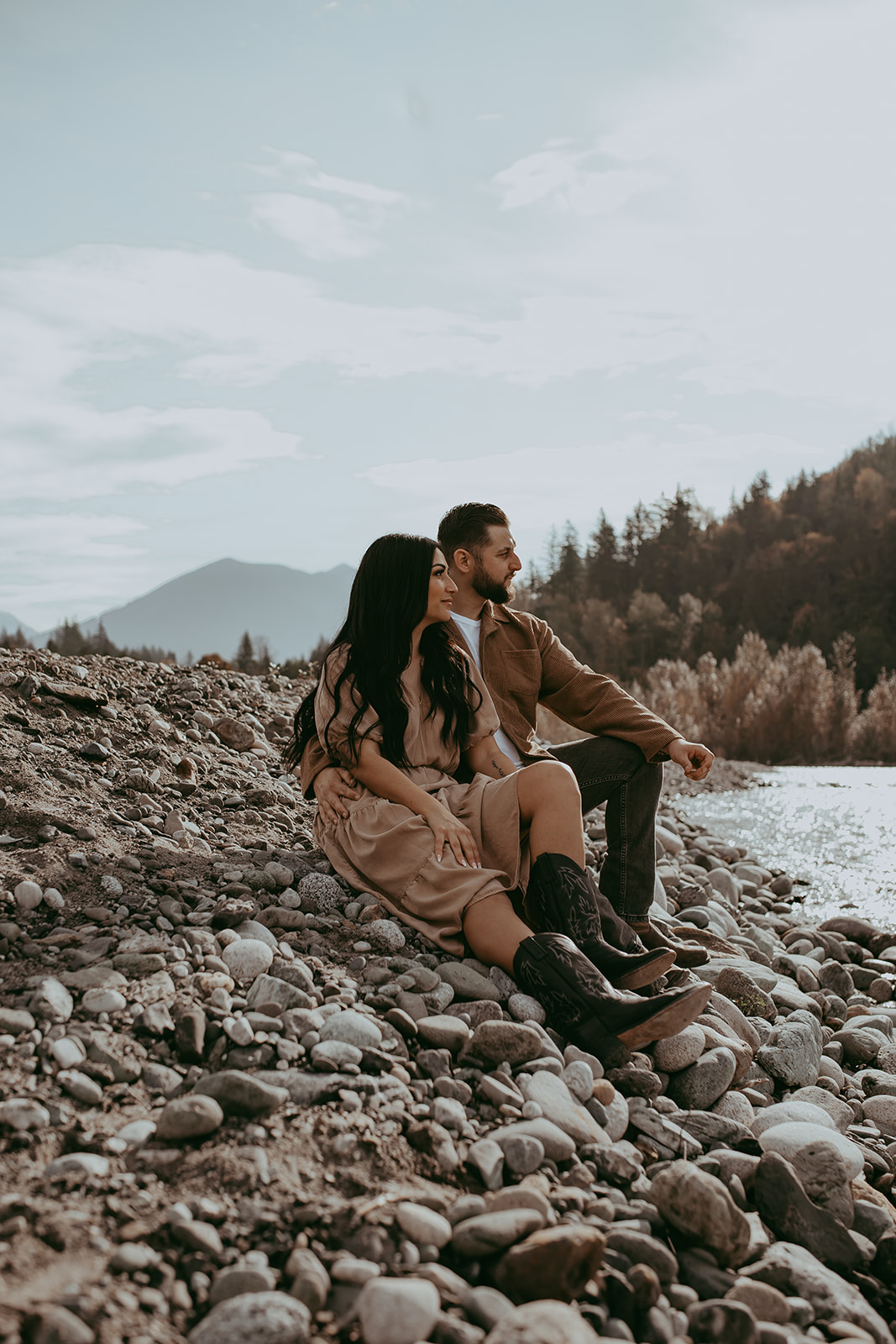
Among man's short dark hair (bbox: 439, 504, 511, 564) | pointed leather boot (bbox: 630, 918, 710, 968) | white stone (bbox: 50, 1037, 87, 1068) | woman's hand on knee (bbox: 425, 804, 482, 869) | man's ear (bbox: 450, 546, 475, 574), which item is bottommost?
pointed leather boot (bbox: 630, 918, 710, 968)

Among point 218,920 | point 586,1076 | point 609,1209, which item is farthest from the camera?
point 218,920

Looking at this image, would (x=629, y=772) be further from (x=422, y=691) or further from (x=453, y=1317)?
(x=453, y=1317)

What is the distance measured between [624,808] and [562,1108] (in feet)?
4.97

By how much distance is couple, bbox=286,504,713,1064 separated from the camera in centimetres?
260

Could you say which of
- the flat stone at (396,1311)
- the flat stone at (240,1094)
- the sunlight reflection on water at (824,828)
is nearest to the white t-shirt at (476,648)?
the flat stone at (240,1094)

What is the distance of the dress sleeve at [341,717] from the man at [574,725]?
0.12 metres

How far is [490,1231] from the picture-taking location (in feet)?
5.01

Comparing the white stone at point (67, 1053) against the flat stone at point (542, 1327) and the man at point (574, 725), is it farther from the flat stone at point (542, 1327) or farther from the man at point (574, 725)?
the man at point (574, 725)

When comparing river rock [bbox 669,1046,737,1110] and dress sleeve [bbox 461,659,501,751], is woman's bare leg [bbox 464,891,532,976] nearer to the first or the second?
river rock [bbox 669,1046,737,1110]

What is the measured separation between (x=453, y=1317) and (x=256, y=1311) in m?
0.30

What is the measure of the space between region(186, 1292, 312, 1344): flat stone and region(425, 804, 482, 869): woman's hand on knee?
152 cm

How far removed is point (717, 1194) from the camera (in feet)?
5.87

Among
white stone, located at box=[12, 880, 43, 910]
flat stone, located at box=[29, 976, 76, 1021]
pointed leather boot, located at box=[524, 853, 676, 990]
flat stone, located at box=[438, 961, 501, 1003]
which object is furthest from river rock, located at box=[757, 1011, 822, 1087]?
white stone, located at box=[12, 880, 43, 910]

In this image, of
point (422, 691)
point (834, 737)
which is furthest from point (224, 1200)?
point (834, 737)
